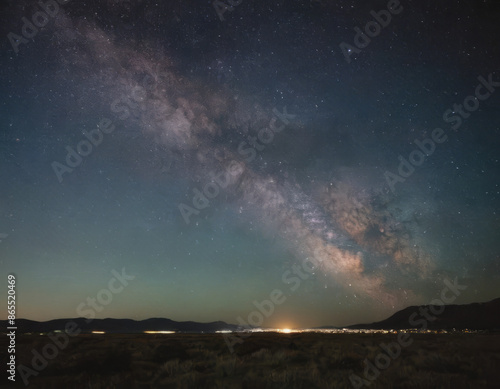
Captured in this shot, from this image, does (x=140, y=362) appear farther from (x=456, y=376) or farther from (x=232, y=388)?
(x=456, y=376)

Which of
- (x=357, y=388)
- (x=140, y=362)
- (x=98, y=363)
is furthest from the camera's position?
(x=140, y=362)

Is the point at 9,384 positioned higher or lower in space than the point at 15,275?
lower

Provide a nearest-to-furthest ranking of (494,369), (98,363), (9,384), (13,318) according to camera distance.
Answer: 1. (9,384)
2. (13,318)
3. (494,369)
4. (98,363)

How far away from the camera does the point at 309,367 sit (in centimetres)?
1342

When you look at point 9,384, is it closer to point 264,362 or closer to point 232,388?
point 232,388

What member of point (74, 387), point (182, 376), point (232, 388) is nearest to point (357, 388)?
point (232, 388)

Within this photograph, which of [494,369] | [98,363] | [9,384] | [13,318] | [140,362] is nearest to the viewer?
[9,384]

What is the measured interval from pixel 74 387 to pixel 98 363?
4.79 meters

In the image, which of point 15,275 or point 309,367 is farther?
point 309,367

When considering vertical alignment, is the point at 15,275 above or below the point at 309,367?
above

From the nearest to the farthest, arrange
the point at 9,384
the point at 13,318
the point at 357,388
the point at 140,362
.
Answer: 1. the point at 357,388
2. the point at 9,384
3. the point at 13,318
4. the point at 140,362

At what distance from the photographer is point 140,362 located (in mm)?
15773

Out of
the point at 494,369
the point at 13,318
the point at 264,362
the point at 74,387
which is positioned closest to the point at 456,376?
the point at 494,369

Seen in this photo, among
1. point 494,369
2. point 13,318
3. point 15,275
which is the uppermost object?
point 15,275
